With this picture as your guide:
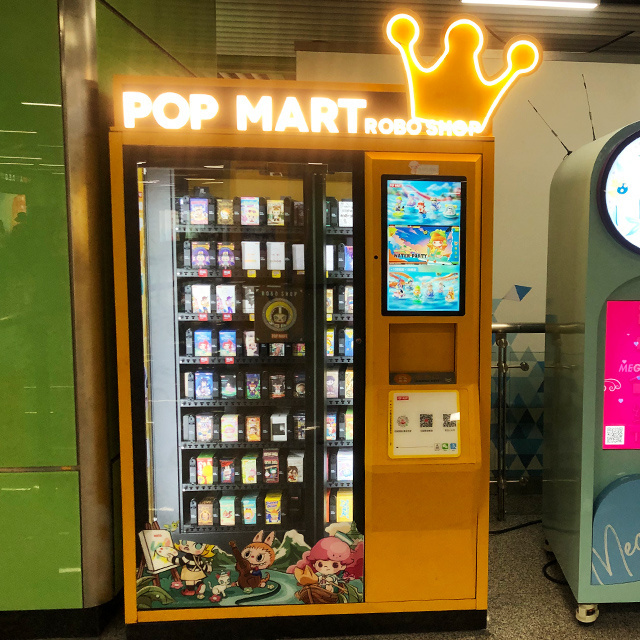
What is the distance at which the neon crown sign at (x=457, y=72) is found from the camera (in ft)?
6.91

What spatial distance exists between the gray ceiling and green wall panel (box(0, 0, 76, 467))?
234 cm

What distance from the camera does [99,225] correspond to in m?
2.31

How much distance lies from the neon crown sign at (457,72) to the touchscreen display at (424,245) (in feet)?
0.96

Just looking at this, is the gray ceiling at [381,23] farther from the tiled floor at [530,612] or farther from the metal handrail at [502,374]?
the tiled floor at [530,612]

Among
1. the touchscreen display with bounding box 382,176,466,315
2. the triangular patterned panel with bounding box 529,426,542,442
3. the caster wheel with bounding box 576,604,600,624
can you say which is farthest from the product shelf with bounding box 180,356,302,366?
the triangular patterned panel with bounding box 529,426,542,442

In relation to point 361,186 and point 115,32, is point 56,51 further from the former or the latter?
point 361,186

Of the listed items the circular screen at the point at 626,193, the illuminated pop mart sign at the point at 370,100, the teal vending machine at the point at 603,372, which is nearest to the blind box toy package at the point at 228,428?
the illuminated pop mart sign at the point at 370,100

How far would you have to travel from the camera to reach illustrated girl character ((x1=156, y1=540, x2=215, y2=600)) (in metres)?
2.24

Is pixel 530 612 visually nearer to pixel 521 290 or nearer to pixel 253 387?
pixel 253 387

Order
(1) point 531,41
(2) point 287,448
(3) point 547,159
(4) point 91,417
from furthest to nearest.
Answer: (3) point 547,159, (2) point 287,448, (4) point 91,417, (1) point 531,41

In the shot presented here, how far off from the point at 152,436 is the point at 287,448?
65cm

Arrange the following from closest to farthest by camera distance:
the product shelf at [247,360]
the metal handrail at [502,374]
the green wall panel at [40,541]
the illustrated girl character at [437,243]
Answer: the illustrated girl character at [437,243] → the green wall panel at [40,541] → the product shelf at [247,360] → the metal handrail at [502,374]

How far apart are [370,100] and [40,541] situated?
2.39m

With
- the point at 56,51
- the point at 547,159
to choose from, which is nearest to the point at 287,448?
the point at 56,51
